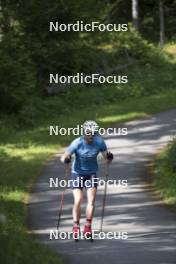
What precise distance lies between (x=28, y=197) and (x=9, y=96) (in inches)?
450

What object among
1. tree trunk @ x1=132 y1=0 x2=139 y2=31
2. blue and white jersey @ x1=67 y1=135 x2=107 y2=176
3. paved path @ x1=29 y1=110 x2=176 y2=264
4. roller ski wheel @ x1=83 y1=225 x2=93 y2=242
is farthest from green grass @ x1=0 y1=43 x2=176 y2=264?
tree trunk @ x1=132 y1=0 x2=139 y2=31

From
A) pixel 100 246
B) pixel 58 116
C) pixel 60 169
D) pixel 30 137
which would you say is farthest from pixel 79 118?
pixel 100 246

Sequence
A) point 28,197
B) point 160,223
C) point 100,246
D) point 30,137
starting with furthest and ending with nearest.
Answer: point 30,137 < point 28,197 < point 160,223 < point 100,246

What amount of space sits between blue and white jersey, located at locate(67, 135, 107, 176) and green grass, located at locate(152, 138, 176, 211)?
344 cm

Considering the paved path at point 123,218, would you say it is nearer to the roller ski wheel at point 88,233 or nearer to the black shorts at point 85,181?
the roller ski wheel at point 88,233

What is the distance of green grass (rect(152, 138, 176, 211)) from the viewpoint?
16.5 meters

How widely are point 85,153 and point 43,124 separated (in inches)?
628

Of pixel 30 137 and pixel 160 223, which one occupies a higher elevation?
pixel 30 137

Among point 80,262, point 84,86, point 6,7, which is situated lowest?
point 80,262

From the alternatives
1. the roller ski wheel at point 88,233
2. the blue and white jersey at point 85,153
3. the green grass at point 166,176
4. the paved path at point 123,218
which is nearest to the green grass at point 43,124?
the paved path at point 123,218

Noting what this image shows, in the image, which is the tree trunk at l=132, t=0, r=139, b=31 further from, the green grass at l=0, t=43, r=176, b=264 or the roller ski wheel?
the roller ski wheel

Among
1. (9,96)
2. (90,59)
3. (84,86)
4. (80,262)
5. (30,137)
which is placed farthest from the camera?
(90,59)

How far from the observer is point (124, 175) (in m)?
19.4

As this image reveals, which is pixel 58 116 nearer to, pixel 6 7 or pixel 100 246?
pixel 6 7
